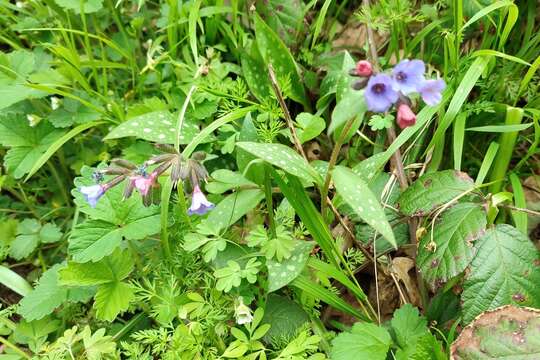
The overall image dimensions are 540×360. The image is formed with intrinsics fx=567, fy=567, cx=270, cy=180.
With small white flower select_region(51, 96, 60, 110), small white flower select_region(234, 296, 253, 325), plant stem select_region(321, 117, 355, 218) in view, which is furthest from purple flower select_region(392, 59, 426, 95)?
small white flower select_region(51, 96, 60, 110)

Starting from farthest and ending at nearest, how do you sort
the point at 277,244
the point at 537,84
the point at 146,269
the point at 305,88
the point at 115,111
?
the point at 305,88 → the point at 115,111 → the point at 537,84 → the point at 146,269 → the point at 277,244

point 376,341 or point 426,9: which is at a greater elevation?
point 426,9

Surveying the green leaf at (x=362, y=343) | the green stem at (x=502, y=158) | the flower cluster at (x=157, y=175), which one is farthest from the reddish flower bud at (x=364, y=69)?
the green stem at (x=502, y=158)

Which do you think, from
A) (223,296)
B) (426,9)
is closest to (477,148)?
(426,9)

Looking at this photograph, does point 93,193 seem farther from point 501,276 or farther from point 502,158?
point 502,158

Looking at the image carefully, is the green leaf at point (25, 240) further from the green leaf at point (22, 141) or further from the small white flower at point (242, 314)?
the small white flower at point (242, 314)

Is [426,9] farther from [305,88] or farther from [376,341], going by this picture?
[376,341]

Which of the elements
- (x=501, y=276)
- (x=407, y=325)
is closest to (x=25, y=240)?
(x=407, y=325)
